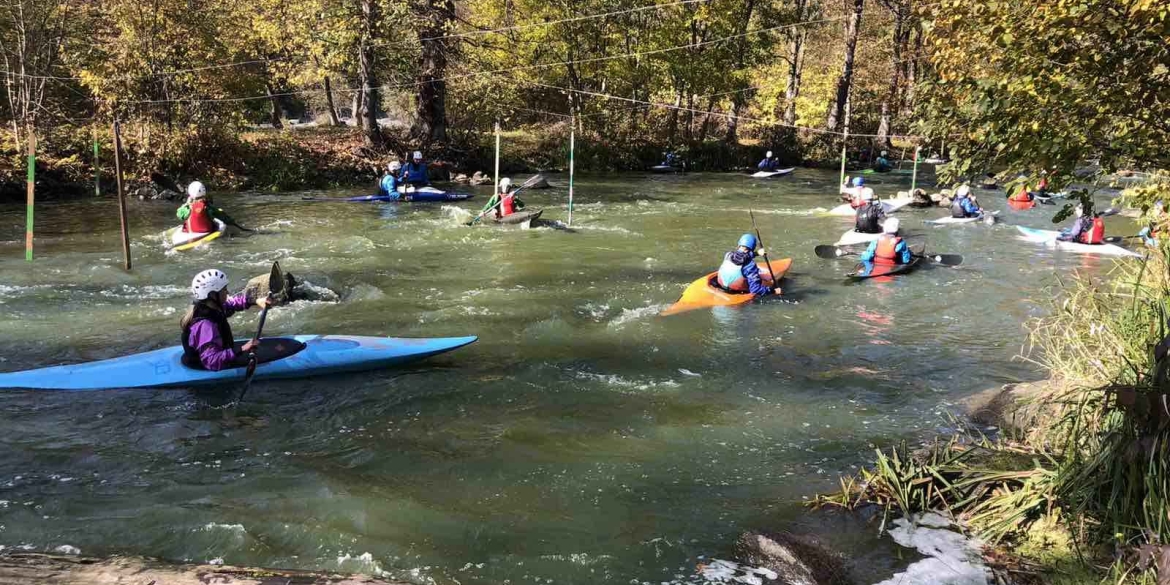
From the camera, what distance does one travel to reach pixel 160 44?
712 inches

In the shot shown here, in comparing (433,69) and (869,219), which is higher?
(433,69)

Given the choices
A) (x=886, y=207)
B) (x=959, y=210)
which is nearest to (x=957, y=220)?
(x=959, y=210)

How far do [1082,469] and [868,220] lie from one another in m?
10.7

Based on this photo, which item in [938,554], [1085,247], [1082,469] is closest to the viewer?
[1082,469]

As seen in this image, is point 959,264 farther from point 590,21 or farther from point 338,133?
point 338,133

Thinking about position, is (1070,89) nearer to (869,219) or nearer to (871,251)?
(871,251)

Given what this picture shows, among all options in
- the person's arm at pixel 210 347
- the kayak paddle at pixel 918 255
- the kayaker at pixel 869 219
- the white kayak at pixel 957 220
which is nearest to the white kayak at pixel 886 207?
the white kayak at pixel 957 220

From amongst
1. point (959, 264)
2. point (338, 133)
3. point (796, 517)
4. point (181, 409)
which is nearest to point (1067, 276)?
point (959, 264)

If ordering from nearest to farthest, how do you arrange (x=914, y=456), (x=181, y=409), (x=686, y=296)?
(x=914, y=456), (x=181, y=409), (x=686, y=296)

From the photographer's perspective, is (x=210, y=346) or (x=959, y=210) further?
(x=959, y=210)

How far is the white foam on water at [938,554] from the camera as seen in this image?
11.7 ft

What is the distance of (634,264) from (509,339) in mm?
4301

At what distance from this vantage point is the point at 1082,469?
3.61 m

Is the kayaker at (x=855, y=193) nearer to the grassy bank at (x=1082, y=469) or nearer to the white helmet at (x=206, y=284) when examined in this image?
the grassy bank at (x=1082, y=469)
